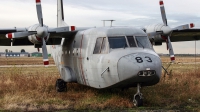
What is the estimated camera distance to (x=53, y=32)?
14.3 m

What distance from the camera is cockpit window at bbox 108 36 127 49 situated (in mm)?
11074

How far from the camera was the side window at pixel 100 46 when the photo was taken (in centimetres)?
1151

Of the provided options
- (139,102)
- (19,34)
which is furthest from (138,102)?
(19,34)

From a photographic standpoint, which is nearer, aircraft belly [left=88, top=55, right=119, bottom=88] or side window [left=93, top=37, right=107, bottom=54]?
aircraft belly [left=88, top=55, right=119, bottom=88]

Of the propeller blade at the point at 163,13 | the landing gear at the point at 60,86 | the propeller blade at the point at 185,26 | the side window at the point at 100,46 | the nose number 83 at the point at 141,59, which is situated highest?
the propeller blade at the point at 163,13

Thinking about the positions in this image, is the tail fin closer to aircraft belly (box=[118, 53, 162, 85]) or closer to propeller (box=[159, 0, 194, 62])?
propeller (box=[159, 0, 194, 62])

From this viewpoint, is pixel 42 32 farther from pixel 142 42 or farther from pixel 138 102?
pixel 138 102

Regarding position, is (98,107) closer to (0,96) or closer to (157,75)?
(157,75)

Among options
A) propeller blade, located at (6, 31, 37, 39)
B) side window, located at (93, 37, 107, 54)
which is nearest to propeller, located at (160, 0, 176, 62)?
side window, located at (93, 37, 107, 54)

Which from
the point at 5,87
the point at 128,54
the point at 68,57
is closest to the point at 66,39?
the point at 68,57

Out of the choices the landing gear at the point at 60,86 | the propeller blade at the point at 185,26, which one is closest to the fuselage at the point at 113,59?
the landing gear at the point at 60,86

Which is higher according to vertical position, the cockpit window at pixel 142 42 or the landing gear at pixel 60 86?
the cockpit window at pixel 142 42

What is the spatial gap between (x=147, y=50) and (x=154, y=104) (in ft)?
6.87

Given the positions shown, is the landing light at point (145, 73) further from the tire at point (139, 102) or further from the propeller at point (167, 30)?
the propeller at point (167, 30)
